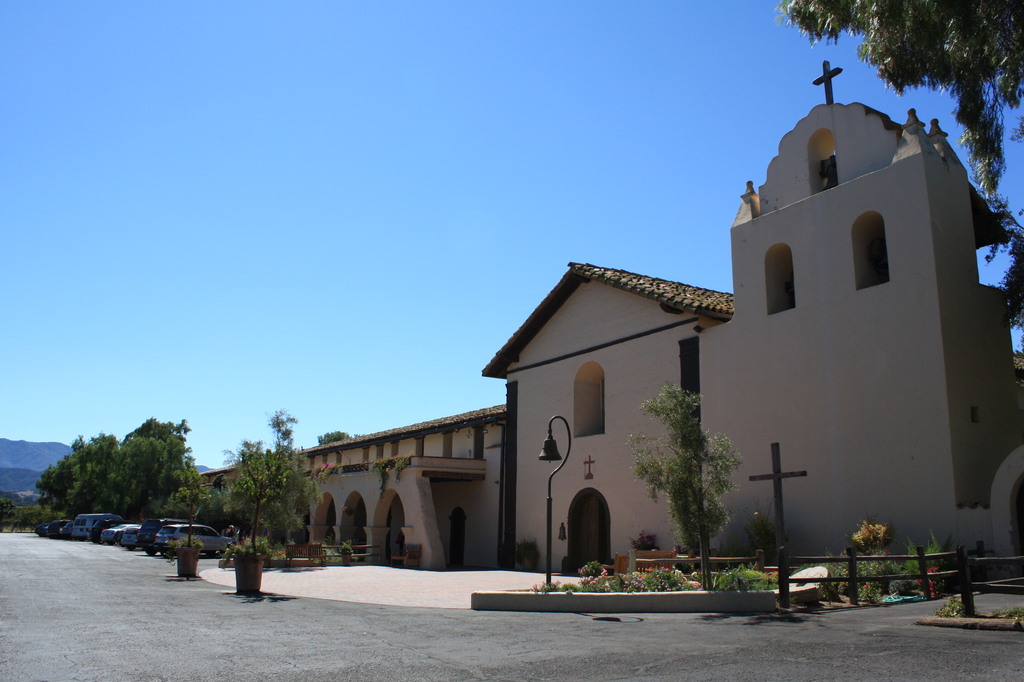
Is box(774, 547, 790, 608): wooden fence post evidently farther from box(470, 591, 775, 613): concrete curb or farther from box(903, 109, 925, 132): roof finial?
box(903, 109, 925, 132): roof finial

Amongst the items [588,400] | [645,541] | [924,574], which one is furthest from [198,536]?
[924,574]

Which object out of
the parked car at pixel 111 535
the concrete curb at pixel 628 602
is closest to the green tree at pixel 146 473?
the parked car at pixel 111 535

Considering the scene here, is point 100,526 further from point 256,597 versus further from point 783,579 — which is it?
point 783,579

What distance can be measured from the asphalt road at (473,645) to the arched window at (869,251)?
7.35 metres

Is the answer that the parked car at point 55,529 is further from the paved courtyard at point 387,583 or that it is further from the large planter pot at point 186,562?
the large planter pot at point 186,562

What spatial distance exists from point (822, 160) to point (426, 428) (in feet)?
59.5

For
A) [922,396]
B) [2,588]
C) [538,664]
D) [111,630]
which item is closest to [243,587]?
→ [2,588]

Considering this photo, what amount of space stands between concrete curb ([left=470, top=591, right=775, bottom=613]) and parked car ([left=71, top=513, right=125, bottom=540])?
146 ft

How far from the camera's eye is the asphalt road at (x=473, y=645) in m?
7.20

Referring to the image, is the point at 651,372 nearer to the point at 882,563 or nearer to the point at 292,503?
the point at 882,563

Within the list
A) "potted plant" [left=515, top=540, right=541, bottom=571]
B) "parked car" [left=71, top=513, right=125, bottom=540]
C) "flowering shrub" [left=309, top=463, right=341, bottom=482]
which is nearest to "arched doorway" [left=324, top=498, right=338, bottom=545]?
"flowering shrub" [left=309, top=463, right=341, bottom=482]

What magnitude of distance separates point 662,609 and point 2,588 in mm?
14024

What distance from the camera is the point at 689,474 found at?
13.2m

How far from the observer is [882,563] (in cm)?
1319
